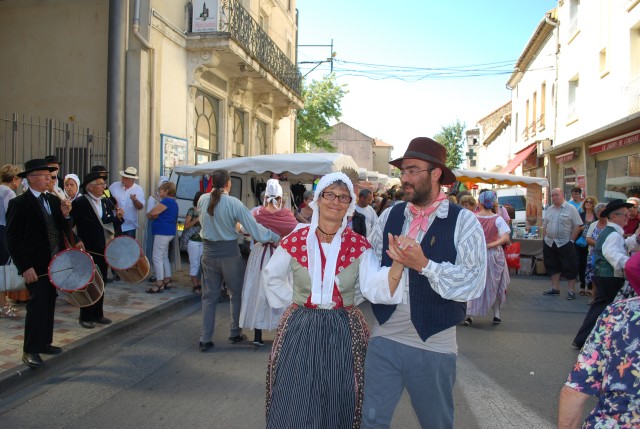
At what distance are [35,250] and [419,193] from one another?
3990 millimetres

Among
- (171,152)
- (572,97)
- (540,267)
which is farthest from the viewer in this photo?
(572,97)

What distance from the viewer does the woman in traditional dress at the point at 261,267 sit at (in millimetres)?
6195

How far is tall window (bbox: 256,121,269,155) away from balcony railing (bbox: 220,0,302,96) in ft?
6.14

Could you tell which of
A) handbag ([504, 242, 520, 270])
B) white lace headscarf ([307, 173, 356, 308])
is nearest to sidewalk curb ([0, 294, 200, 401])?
white lace headscarf ([307, 173, 356, 308])

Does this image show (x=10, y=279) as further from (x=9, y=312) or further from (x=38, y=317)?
(x=9, y=312)

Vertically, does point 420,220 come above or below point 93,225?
above

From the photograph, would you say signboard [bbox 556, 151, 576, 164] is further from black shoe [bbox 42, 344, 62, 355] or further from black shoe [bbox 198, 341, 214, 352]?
black shoe [bbox 42, 344, 62, 355]

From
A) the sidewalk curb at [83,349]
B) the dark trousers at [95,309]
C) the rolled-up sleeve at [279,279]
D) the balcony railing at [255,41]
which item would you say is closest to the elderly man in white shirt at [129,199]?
the sidewalk curb at [83,349]

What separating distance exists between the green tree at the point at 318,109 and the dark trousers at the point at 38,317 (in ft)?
102

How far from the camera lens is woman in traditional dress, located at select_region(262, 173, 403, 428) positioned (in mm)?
2711

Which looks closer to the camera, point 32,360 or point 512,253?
point 32,360

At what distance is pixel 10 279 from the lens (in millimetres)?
5305

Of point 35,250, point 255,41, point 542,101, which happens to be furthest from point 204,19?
point 542,101

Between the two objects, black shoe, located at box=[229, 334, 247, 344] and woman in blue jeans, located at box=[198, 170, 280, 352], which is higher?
woman in blue jeans, located at box=[198, 170, 280, 352]
